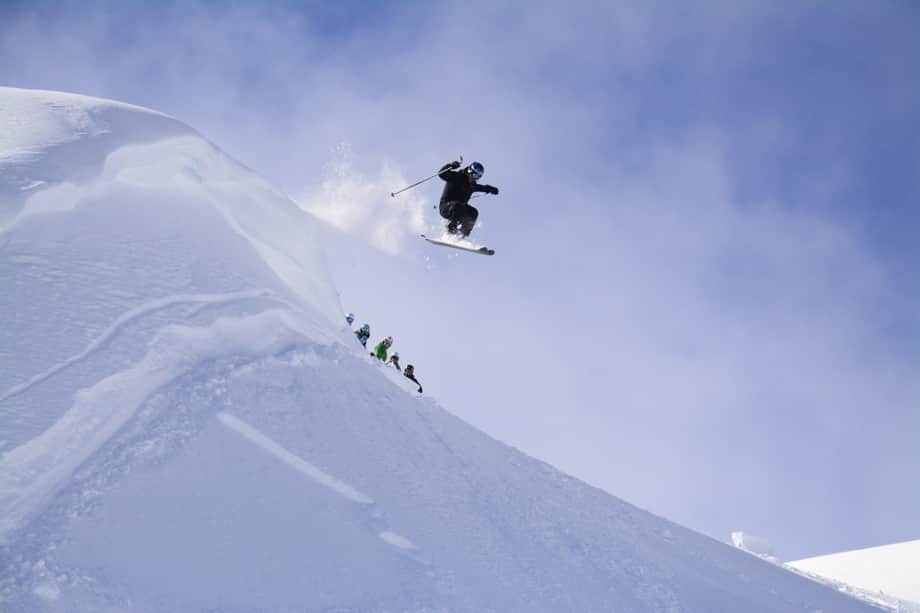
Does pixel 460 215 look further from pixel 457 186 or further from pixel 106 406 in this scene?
pixel 106 406

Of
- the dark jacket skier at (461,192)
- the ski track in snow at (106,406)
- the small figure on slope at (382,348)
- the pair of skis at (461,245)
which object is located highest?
the dark jacket skier at (461,192)

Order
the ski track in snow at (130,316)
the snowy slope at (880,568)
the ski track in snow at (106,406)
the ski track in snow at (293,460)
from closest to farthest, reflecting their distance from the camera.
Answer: the ski track in snow at (106,406)
the ski track in snow at (130,316)
the ski track in snow at (293,460)
the snowy slope at (880,568)

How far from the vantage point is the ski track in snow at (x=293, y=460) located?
5.27 m

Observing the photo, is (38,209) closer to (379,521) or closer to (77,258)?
(77,258)

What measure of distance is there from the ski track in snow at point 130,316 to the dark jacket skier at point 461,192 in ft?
28.5

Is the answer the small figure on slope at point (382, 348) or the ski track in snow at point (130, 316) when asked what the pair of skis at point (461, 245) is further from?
the ski track in snow at point (130, 316)

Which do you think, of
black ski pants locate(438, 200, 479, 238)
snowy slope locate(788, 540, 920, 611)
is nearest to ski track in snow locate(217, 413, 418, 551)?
black ski pants locate(438, 200, 479, 238)

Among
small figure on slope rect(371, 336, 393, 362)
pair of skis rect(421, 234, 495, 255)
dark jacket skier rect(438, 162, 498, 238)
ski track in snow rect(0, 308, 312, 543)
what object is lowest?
ski track in snow rect(0, 308, 312, 543)

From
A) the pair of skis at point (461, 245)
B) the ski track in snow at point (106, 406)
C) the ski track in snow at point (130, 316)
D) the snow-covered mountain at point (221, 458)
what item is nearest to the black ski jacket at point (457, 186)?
the pair of skis at point (461, 245)

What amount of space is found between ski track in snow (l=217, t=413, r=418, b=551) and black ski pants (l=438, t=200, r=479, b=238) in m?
10.9

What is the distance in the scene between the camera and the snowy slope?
16438mm

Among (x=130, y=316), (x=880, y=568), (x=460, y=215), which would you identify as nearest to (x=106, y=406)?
(x=130, y=316)

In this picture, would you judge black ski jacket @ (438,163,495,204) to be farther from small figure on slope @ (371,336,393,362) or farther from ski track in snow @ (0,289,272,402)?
ski track in snow @ (0,289,272,402)

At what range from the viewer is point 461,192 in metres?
15.7
